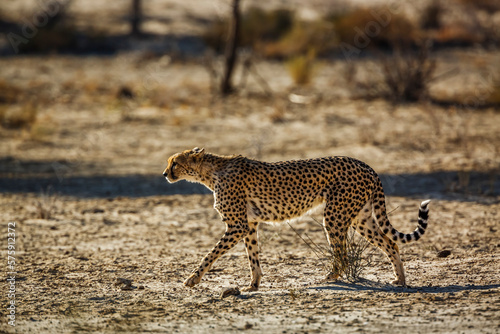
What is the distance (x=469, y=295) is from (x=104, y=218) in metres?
4.65

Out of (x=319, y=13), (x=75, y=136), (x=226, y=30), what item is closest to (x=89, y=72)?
(x=226, y=30)

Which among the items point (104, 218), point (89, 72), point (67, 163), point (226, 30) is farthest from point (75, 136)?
point (226, 30)

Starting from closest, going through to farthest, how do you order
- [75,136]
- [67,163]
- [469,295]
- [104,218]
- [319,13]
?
[469,295]
[104,218]
[67,163]
[75,136]
[319,13]

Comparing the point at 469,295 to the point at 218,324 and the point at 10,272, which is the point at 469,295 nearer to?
the point at 218,324

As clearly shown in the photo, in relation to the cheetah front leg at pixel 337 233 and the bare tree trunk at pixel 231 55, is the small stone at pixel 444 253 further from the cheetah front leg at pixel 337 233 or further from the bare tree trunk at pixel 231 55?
the bare tree trunk at pixel 231 55

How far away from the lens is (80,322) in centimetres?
547

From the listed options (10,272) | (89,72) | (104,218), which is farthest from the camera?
(89,72)

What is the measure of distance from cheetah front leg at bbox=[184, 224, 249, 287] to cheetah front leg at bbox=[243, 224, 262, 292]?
19cm

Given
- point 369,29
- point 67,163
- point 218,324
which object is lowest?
point 67,163

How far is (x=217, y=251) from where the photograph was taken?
20.1 feet

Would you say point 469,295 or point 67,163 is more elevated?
point 469,295

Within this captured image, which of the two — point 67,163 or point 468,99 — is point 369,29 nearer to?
point 468,99

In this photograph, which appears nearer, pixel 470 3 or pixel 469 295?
A: pixel 469 295

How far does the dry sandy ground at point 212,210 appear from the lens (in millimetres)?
5539
